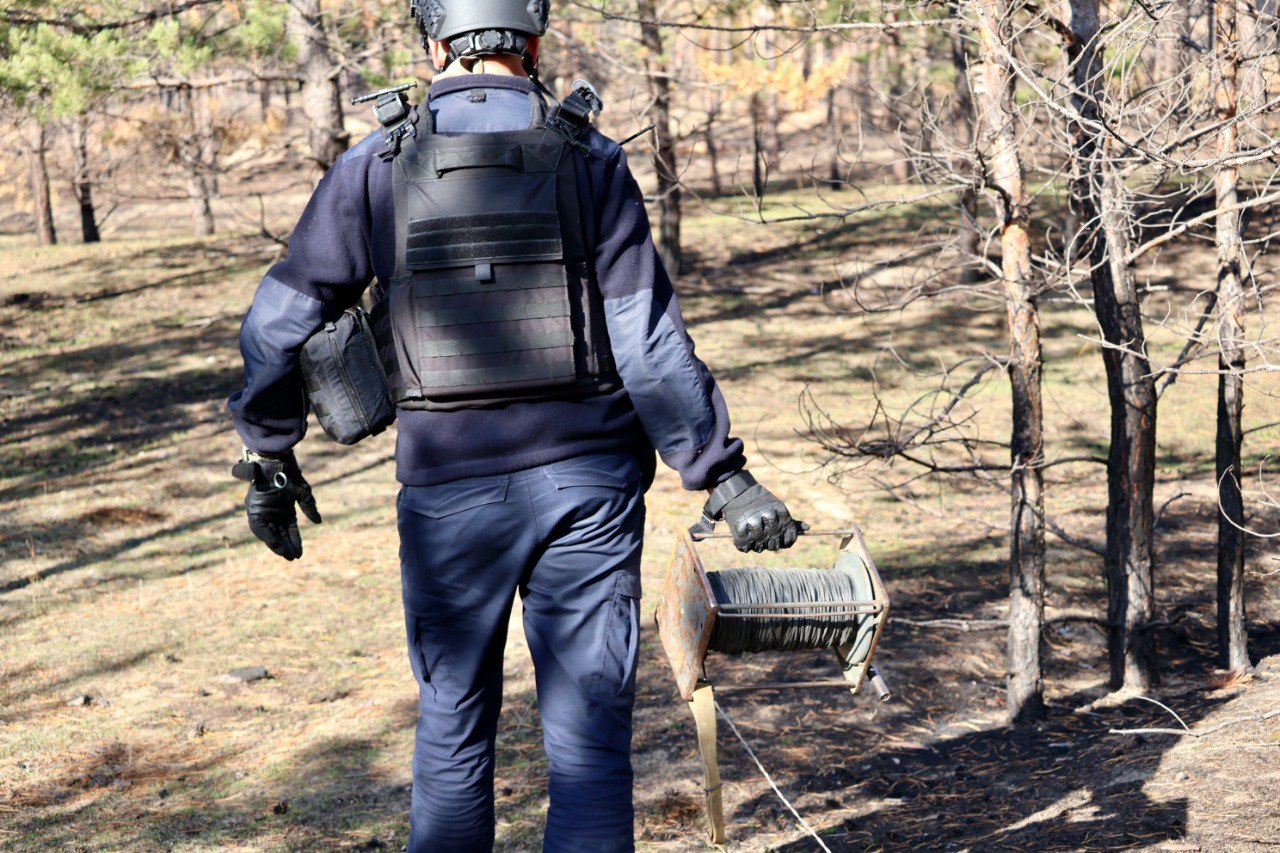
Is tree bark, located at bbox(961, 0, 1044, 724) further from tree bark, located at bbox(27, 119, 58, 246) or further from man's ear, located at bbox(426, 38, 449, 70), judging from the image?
tree bark, located at bbox(27, 119, 58, 246)

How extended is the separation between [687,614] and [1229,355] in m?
3.14

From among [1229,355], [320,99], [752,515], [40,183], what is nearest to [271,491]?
[752,515]

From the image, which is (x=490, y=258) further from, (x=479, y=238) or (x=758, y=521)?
(x=758, y=521)

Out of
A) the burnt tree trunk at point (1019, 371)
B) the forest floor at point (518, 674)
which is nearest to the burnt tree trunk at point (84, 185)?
the forest floor at point (518, 674)

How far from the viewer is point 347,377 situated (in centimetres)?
291

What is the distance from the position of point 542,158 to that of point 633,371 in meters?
0.52

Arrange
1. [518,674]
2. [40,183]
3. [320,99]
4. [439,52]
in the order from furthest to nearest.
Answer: [40,183], [320,99], [518,674], [439,52]

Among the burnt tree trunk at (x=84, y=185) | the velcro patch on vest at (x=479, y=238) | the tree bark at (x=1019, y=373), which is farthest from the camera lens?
the burnt tree trunk at (x=84, y=185)

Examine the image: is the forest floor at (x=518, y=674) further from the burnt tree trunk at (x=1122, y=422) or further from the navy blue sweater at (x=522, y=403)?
the navy blue sweater at (x=522, y=403)

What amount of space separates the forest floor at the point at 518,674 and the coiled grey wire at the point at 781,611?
1069 millimetres

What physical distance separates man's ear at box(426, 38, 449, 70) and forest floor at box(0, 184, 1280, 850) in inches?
98.4

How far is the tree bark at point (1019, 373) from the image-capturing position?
470 cm

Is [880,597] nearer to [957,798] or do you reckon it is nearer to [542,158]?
[542,158]

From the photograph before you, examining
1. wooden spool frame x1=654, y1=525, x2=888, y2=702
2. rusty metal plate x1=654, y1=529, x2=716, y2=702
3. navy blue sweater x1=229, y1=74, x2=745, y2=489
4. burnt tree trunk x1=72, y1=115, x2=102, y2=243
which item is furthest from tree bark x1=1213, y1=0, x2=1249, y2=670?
burnt tree trunk x1=72, y1=115, x2=102, y2=243
